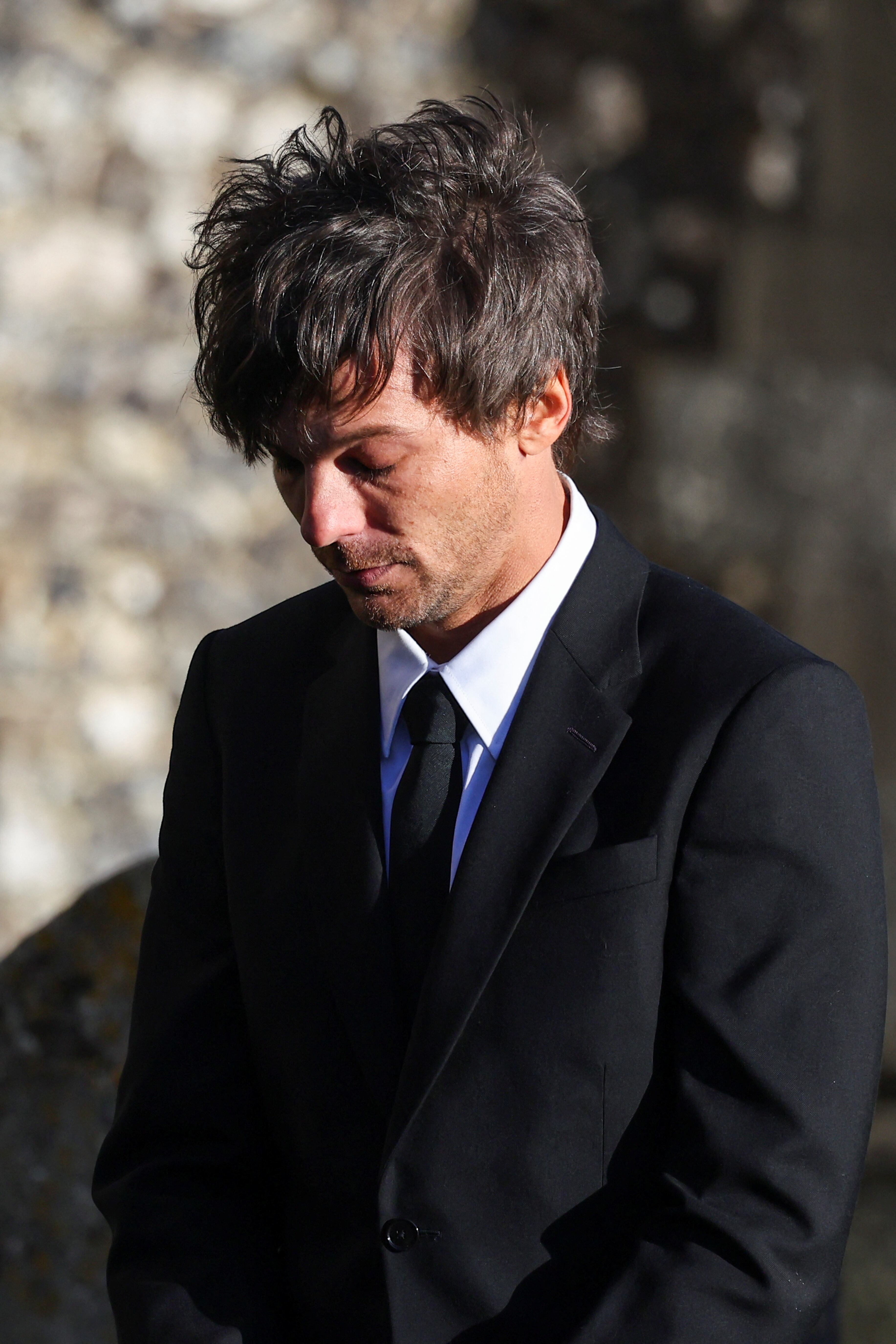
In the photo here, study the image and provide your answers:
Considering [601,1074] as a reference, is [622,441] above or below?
above

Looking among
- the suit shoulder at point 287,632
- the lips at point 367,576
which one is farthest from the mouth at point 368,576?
the suit shoulder at point 287,632

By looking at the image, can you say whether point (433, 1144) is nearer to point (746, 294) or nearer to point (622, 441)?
point (622, 441)

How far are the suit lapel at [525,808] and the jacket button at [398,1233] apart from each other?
0.08 metres

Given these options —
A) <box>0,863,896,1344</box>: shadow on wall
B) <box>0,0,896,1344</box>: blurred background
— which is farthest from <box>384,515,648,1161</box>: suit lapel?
<box>0,863,896,1344</box>: shadow on wall

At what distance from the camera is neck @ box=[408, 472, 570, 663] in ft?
5.10

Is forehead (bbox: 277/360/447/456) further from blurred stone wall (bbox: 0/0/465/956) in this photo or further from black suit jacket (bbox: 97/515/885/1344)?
blurred stone wall (bbox: 0/0/465/956)

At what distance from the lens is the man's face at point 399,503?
1425mm

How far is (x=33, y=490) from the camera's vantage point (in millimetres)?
2383

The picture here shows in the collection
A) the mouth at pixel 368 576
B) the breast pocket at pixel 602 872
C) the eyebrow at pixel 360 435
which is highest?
the eyebrow at pixel 360 435

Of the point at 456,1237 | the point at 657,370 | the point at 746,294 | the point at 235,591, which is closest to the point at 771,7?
the point at 746,294

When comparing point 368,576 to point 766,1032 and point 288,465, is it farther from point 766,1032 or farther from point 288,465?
point 766,1032

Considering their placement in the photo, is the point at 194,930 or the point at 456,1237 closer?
the point at 456,1237

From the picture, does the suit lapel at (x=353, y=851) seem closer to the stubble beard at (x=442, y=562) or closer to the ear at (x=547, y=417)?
the stubble beard at (x=442, y=562)

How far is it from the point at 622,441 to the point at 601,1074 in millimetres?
1880
